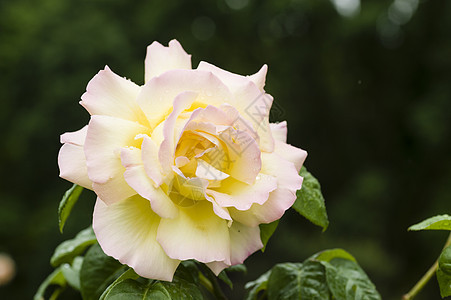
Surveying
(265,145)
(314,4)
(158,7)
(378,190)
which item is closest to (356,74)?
(314,4)

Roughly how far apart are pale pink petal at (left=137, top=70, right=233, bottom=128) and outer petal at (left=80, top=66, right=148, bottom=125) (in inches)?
1.0

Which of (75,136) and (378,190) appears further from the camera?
(378,190)

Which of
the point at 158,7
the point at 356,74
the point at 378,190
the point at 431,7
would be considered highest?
the point at 431,7

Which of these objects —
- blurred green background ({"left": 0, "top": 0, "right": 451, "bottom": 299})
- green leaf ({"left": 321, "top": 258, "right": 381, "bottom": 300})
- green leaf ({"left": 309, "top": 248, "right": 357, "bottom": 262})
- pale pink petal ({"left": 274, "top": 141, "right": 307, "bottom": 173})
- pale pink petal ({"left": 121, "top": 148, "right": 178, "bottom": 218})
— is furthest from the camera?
blurred green background ({"left": 0, "top": 0, "right": 451, "bottom": 299})

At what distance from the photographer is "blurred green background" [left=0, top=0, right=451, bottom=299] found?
844 cm

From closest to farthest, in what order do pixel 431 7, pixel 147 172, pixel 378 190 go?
1. pixel 147 172
2. pixel 378 190
3. pixel 431 7

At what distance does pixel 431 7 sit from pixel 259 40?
3.08 metres

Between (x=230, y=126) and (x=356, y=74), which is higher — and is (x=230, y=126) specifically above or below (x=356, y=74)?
above

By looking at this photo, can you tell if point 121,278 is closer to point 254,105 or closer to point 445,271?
point 254,105

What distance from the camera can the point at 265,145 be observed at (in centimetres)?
61

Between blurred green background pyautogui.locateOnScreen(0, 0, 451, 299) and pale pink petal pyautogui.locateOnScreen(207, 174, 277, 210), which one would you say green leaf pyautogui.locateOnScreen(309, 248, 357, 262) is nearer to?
pale pink petal pyautogui.locateOnScreen(207, 174, 277, 210)

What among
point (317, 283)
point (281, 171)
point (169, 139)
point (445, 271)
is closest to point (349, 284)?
point (317, 283)

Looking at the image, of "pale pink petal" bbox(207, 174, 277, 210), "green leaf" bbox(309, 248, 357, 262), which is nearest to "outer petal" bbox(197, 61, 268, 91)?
"pale pink petal" bbox(207, 174, 277, 210)

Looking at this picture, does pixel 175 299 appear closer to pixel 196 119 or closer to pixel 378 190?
pixel 196 119
